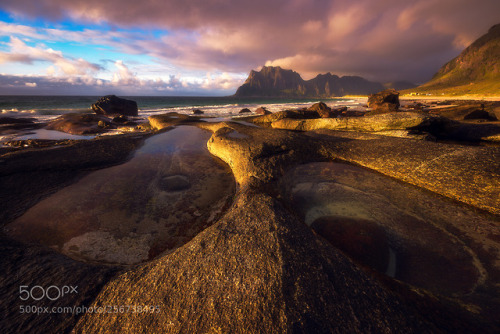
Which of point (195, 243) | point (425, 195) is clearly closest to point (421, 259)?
point (425, 195)

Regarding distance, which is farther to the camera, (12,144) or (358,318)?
(12,144)

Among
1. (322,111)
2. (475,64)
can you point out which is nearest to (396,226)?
(322,111)

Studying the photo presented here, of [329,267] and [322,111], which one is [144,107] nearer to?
[322,111]

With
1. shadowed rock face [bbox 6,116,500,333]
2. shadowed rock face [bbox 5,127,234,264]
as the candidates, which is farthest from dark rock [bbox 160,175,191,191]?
shadowed rock face [bbox 6,116,500,333]

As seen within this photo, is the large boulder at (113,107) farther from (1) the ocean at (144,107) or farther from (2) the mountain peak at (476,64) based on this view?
(2) the mountain peak at (476,64)

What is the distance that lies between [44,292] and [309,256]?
9.54 ft

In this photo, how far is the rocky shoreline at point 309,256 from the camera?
65.9 inches

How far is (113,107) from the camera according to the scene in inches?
960

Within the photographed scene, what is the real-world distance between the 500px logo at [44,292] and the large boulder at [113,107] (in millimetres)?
28200

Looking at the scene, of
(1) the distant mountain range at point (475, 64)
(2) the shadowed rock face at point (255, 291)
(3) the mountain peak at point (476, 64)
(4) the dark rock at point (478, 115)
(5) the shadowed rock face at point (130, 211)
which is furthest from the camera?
(3) the mountain peak at point (476, 64)

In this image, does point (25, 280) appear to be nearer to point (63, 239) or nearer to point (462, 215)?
point (63, 239)

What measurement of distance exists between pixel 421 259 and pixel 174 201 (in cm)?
424

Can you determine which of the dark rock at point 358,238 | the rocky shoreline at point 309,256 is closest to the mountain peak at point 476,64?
the rocky shoreline at point 309,256

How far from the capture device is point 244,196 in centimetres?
312
